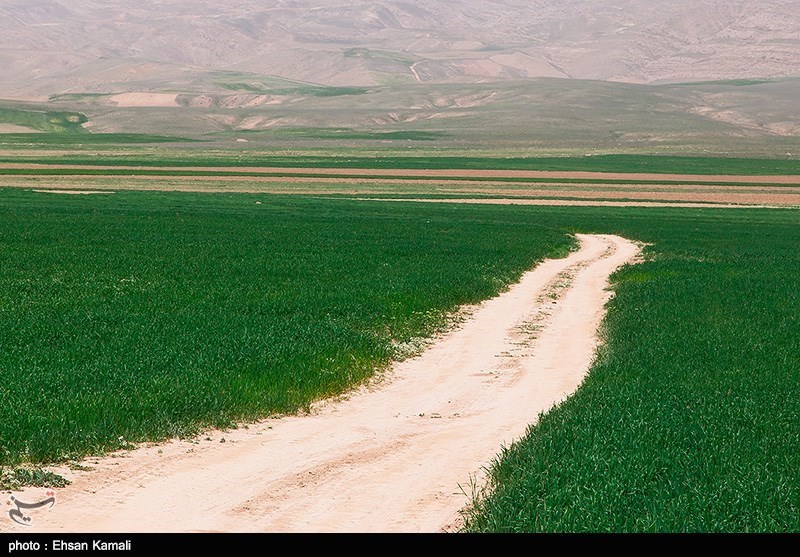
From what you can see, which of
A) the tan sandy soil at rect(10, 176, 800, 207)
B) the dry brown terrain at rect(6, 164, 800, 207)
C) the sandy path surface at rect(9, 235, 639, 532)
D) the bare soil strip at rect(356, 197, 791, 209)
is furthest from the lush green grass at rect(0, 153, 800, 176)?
the sandy path surface at rect(9, 235, 639, 532)

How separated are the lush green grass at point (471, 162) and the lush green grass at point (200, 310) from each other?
2789 inches

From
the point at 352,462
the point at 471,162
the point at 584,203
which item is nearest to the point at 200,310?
the point at 352,462

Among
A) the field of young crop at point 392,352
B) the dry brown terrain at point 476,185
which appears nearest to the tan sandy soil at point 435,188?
the dry brown terrain at point 476,185

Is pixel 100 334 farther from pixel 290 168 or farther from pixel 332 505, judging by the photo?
pixel 290 168

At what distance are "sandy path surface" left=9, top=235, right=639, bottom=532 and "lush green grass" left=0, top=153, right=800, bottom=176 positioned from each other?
334ft

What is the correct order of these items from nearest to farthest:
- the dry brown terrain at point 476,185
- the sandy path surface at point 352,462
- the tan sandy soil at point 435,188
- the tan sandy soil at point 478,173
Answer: the sandy path surface at point 352,462 < the dry brown terrain at point 476,185 < the tan sandy soil at point 435,188 < the tan sandy soil at point 478,173

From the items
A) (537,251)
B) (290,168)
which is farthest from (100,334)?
Result: (290,168)

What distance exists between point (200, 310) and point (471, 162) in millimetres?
112648

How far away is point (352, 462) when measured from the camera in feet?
44.5

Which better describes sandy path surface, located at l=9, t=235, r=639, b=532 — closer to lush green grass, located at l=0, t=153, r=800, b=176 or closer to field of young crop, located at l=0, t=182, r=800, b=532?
field of young crop, located at l=0, t=182, r=800, b=532

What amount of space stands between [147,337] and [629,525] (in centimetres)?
1200

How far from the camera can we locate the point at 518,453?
1297 centimetres

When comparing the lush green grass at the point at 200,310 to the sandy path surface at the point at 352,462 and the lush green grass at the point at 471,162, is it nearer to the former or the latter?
the sandy path surface at the point at 352,462

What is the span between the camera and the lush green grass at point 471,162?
Answer: 124188 millimetres
